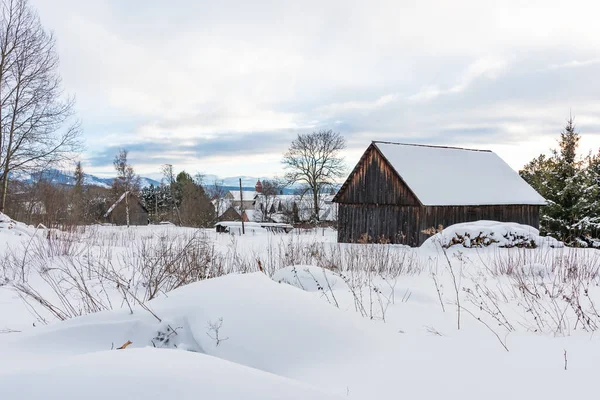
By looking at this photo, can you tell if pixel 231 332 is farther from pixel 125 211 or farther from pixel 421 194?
pixel 125 211

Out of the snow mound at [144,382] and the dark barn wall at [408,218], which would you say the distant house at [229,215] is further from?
the snow mound at [144,382]

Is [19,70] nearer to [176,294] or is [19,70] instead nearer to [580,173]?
[176,294]

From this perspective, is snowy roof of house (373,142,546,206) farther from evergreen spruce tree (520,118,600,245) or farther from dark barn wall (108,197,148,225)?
dark barn wall (108,197,148,225)

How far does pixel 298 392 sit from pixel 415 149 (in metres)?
21.1

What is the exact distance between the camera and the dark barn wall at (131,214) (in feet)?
154

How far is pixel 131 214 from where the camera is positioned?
48938 millimetres

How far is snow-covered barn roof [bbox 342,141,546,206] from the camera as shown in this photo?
734 inches

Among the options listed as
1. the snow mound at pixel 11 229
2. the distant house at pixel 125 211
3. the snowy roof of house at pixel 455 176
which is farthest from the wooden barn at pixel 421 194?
the distant house at pixel 125 211

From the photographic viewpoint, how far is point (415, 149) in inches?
853

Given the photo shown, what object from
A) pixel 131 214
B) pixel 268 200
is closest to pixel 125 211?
pixel 131 214

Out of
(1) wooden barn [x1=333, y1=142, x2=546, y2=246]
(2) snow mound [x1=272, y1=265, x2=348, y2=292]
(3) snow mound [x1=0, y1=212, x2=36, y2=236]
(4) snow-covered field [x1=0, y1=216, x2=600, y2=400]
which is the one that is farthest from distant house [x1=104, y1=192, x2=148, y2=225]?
(4) snow-covered field [x1=0, y1=216, x2=600, y2=400]

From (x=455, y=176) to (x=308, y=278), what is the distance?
16490 millimetres

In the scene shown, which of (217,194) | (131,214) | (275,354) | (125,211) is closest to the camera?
(275,354)

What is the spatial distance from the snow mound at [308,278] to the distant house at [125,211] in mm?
42577
